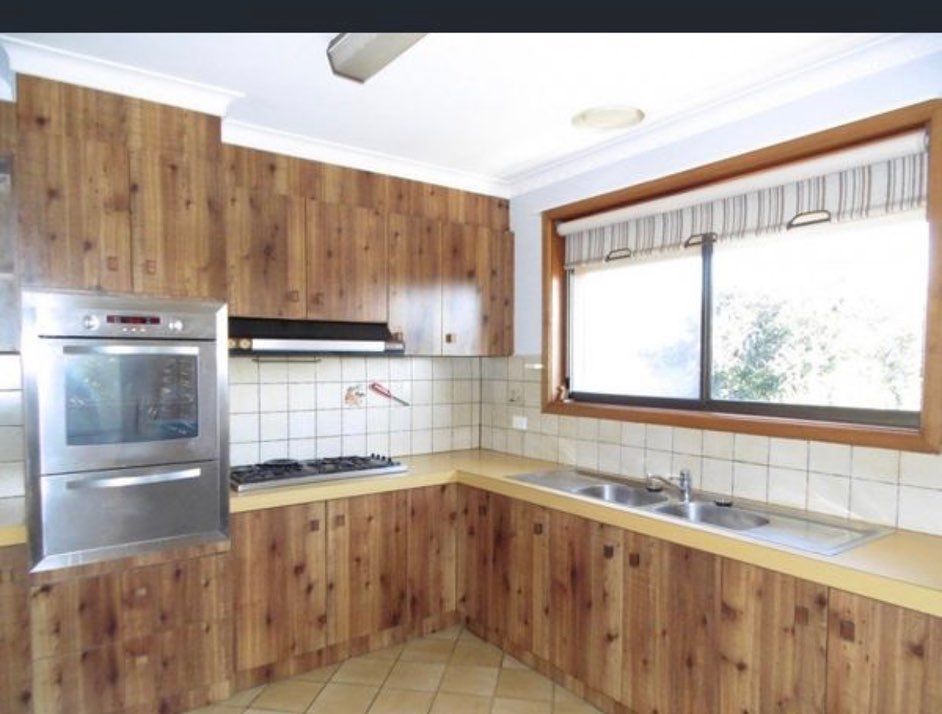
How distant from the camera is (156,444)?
2215 millimetres

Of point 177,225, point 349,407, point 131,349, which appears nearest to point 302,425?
point 349,407

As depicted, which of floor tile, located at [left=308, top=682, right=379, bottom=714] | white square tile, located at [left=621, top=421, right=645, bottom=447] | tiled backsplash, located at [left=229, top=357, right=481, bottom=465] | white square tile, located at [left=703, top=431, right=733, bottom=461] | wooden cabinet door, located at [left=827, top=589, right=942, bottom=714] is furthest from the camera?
tiled backsplash, located at [left=229, top=357, right=481, bottom=465]

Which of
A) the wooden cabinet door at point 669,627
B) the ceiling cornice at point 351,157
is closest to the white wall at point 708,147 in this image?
the ceiling cornice at point 351,157

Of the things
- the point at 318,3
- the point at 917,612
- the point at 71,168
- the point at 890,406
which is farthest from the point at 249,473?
the point at 890,406

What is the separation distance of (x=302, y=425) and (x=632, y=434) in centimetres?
173

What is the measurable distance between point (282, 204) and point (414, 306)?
85 centimetres

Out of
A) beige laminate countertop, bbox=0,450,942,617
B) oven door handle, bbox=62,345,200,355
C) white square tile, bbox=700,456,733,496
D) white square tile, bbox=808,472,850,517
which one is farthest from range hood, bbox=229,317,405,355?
white square tile, bbox=808,472,850,517

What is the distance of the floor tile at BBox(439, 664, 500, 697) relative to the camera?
8.21 ft

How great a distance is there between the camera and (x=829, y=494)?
215 centimetres

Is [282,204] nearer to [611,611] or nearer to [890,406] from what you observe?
[611,611]

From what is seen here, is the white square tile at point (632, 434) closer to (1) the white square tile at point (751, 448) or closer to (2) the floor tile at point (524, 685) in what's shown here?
(1) the white square tile at point (751, 448)

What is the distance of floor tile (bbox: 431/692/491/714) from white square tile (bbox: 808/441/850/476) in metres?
1.64

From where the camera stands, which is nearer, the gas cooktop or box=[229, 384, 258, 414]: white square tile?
the gas cooktop

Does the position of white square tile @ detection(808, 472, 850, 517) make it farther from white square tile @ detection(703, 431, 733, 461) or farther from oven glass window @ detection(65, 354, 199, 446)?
oven glass window @ detection(65, 354, 199, 446)
